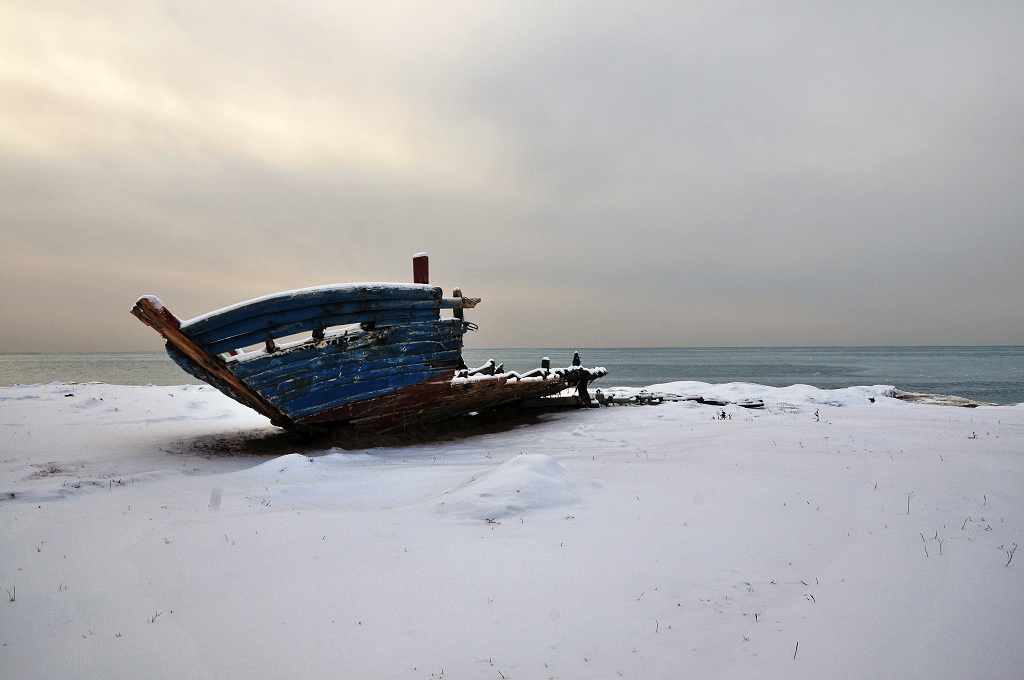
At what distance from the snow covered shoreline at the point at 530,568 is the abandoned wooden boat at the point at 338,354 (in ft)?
5.51

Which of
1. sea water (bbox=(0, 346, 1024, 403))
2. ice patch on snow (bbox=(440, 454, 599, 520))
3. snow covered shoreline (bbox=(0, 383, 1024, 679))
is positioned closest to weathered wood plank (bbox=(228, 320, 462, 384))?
snow covered shoreline (bbox=(0, 383, 1024, 679))

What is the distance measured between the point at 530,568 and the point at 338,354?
506 centimetres

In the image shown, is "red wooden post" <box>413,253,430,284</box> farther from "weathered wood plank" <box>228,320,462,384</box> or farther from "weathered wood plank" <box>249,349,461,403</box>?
"weathered wood plank" <box>249,349,461,403</box>

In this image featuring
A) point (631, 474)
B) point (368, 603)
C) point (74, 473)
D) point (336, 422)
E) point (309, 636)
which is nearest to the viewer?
point (309, 636)

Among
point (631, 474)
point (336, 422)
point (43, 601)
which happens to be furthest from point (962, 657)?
point (336, 422)

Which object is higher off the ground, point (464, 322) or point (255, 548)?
point (464, 322)

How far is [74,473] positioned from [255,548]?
382 centimetres

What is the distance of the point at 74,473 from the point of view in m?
5.55

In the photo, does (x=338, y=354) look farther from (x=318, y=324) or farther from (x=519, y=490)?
(x=519, y=490)

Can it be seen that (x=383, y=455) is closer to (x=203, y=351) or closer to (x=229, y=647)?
(x=203, y=351)

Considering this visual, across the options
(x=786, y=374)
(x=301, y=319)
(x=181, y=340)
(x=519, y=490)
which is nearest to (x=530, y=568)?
(x=519, y=490)

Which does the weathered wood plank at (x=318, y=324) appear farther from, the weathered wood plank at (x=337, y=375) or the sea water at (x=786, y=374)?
the sea water at (x=786, y=374)

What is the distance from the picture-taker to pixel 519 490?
3893 mm

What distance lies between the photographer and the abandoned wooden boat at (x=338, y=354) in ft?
21.7
